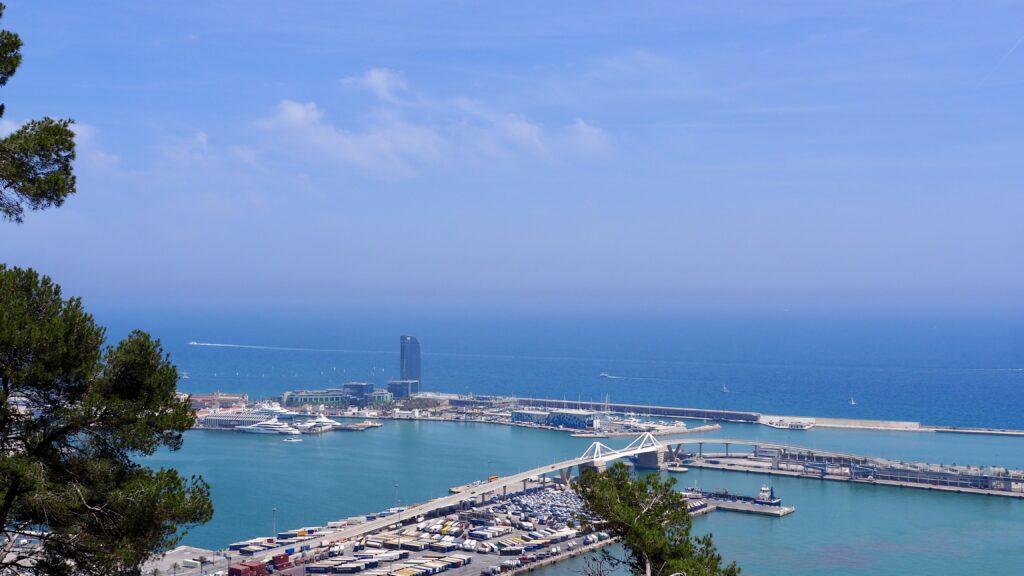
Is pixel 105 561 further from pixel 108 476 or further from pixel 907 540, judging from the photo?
pixel 907 540

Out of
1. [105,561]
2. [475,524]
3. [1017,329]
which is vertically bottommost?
[475,524]

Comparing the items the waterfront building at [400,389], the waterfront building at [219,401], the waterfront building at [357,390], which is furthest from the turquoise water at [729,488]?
the waterfront building at [400,389]

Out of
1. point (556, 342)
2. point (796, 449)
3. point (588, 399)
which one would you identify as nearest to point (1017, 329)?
point (556, 342)

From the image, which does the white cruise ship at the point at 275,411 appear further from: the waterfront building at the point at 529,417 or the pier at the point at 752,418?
the pier at the point at 752,418

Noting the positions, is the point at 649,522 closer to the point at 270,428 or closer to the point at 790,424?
the point at 270,428

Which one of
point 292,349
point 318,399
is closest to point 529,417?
point 318,399

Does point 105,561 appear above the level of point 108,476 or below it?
below
